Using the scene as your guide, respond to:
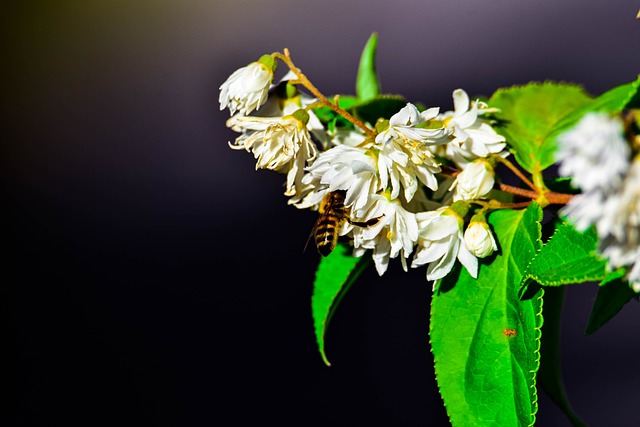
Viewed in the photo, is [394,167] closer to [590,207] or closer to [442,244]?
[442,244]

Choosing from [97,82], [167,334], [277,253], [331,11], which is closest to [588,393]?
[277,253]

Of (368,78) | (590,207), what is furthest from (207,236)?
(590,207)

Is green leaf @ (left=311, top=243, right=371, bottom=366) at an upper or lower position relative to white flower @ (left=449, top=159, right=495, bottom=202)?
lower

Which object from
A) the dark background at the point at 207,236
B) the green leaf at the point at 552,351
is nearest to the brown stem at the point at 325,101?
the green leaf at the point at 552,351

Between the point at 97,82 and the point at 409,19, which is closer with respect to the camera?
the point at 409,19

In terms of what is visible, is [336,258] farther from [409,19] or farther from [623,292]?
[409,19]

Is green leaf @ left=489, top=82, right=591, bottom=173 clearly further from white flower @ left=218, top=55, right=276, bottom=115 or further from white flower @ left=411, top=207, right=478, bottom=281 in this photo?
white flower @ left=218, top=55, right=276, bottom=115

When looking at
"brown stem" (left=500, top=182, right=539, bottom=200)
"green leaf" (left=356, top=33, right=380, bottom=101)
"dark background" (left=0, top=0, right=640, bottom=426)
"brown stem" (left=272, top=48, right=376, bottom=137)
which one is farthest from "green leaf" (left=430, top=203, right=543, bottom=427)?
"dark background" (left=0, top=0, right=640, bottom=426)
